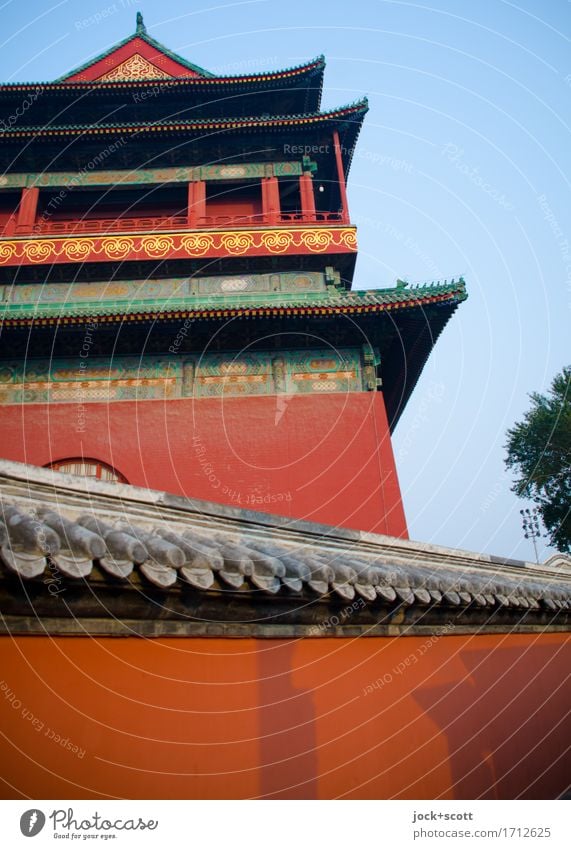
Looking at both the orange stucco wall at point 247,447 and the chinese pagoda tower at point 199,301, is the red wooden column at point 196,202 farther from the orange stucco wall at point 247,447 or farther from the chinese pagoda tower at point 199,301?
the orange stucco wall at point 247,447

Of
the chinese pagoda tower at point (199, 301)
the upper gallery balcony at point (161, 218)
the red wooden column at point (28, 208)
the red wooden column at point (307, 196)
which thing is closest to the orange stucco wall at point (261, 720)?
the chinese pagoda tower at point (199, 301)

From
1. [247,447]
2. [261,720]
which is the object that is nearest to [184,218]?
[247,447]

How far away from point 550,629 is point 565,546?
1488cm

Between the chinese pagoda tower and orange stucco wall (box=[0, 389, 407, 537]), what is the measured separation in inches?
1.1

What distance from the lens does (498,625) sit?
4.91 m

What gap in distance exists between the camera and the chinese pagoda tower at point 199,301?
31.3 feet

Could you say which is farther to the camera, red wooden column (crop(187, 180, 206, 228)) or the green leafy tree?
the green leafy tree

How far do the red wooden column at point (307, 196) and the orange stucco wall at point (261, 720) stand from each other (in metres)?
9.58

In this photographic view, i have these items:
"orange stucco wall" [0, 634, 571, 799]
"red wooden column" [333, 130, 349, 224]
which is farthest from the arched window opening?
"red wooden column" [333, 130, 349, 224]

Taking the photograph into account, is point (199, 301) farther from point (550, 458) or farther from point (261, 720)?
point (550, 458)

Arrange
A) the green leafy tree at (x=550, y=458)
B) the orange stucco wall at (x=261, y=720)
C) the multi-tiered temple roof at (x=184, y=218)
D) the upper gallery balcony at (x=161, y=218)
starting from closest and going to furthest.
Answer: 1. the orange stucco wall at (x=261, y=720)
2. the multi-tiered temple roof at (x=184, y=218)
3. the upper gallery balcony at (x=161, y=218)
4. the green leafy tree at (x=550, y=458)

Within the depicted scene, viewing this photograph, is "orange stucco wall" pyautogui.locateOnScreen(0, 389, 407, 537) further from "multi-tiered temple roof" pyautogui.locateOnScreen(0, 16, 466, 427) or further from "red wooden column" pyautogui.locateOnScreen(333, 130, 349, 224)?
"red wooden column" pyautogui.locateOnScreen(333, 130, 349, 224)

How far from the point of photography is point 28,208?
12445mm

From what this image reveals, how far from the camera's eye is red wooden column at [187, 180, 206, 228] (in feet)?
39.6
